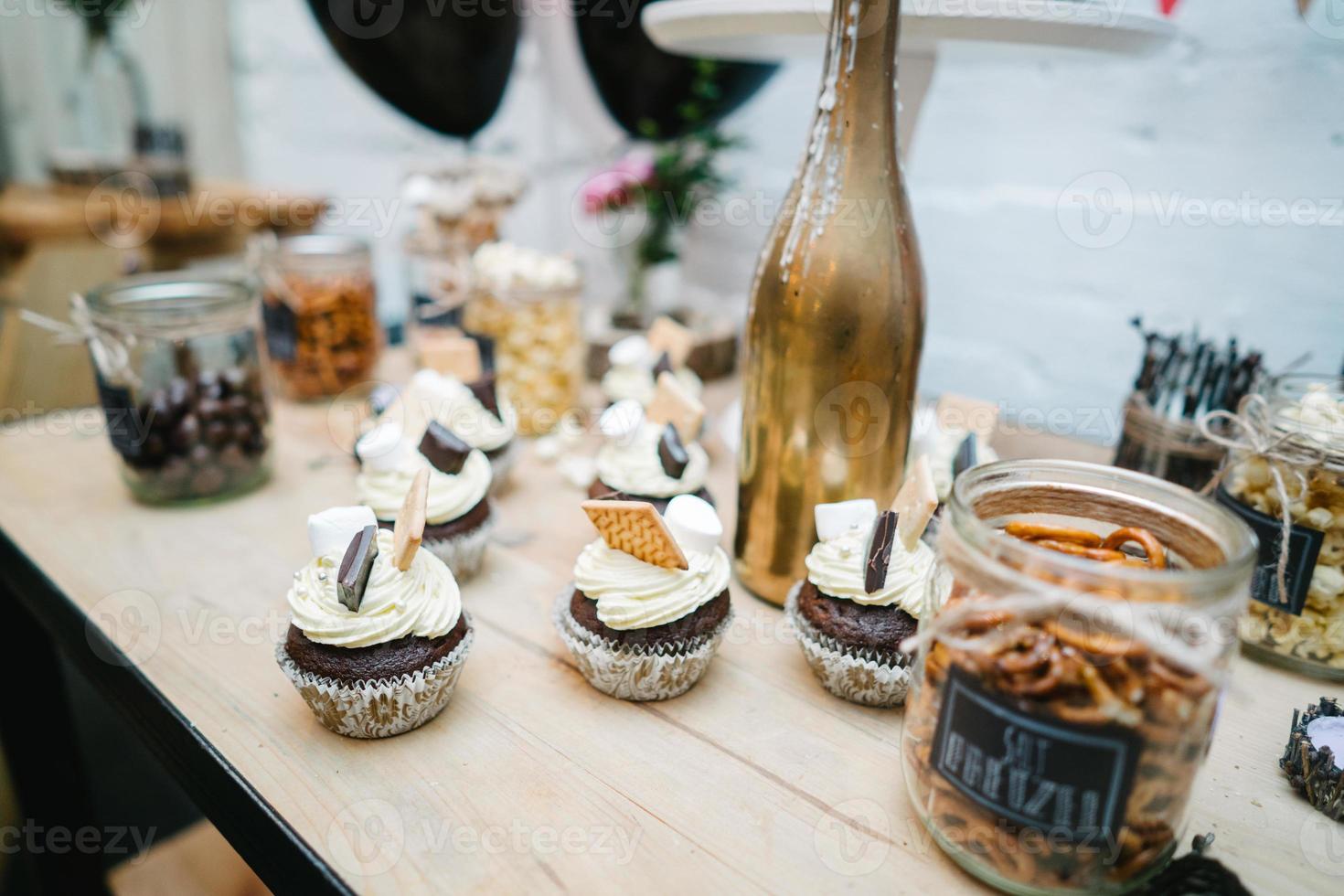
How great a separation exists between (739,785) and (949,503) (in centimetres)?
29

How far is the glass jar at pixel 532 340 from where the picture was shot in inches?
53.9

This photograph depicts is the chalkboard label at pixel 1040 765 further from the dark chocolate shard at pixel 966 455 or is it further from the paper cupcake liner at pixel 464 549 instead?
the paper cupcake liner at pixel 464 549

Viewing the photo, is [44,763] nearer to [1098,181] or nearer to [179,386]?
[179,386]

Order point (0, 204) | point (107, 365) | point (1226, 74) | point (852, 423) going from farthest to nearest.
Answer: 1. point (0, 204)
2. point (1226, 74)
3. point (107, 365)
4. point (852, 423)

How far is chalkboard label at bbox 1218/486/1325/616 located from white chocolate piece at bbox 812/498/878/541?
354 millimetres

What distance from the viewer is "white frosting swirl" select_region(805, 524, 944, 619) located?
2.53ft

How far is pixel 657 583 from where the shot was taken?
770 millimetres

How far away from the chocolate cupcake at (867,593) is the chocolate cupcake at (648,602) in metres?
0.09

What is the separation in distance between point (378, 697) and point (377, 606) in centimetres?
7

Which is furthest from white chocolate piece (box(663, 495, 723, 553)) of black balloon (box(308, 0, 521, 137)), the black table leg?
black balloon (box(308, 0, 521, 137))

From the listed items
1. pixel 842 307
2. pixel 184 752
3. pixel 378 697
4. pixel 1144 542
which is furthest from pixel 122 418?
pixel 1144 542

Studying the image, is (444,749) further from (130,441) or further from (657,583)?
(130,441)

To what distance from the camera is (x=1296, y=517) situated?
0.77 m

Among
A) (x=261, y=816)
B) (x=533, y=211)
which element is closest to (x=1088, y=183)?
(x=261, y=816)
